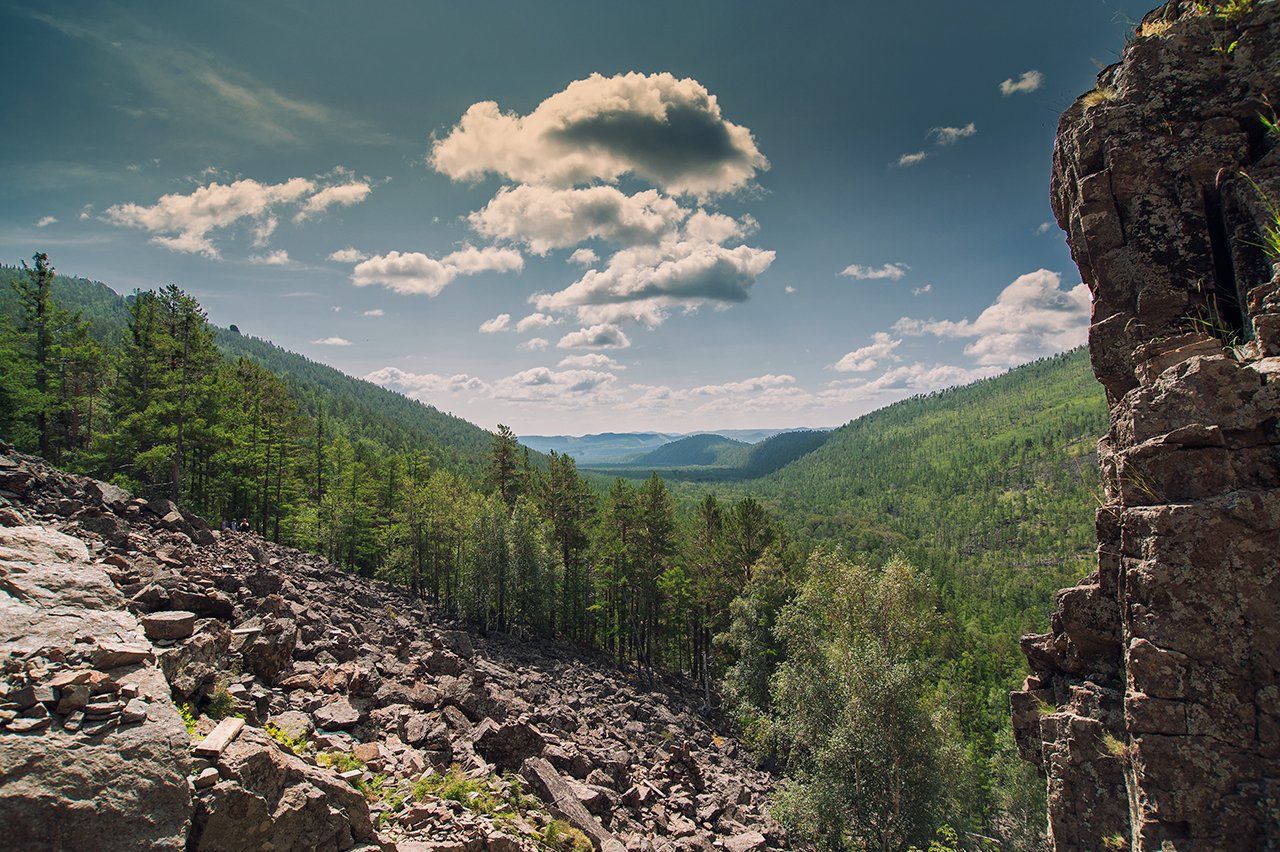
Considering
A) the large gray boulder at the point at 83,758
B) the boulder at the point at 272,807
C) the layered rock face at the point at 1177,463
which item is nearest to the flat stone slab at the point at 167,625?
the large gray boulder at the point at 83,758

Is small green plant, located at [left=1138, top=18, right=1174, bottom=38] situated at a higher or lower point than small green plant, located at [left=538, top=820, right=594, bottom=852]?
higher

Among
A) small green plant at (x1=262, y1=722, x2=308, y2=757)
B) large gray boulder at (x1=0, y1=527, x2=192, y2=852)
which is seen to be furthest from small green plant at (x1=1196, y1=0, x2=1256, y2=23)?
small green plant at (x1=262, y1=722, x2=308, y2=757)

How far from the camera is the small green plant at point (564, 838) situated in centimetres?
1149

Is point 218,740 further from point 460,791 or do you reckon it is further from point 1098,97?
point 1098,97

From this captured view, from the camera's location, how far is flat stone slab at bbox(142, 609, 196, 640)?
10133mm

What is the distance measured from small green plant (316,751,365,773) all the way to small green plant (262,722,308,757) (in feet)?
1.19

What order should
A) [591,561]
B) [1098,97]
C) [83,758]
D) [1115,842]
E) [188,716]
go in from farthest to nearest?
[591,561] → [1098,97] → [188,716] → [1115,842] → [83,758]

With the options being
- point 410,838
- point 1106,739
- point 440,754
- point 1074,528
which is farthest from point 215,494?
point 1074,528

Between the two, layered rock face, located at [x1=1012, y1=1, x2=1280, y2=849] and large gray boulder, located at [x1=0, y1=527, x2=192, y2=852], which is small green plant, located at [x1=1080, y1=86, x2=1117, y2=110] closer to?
layered rock face, located at [x1=1012, y1=1, x2=1280, y2=849]

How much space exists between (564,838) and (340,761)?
527 centimetres

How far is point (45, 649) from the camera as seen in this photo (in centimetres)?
630

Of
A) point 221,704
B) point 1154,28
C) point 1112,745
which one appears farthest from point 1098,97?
point 221,704

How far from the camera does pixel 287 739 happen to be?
9578 mm

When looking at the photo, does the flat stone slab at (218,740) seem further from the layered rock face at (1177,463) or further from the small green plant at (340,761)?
the layered rock face at (1177,463)
